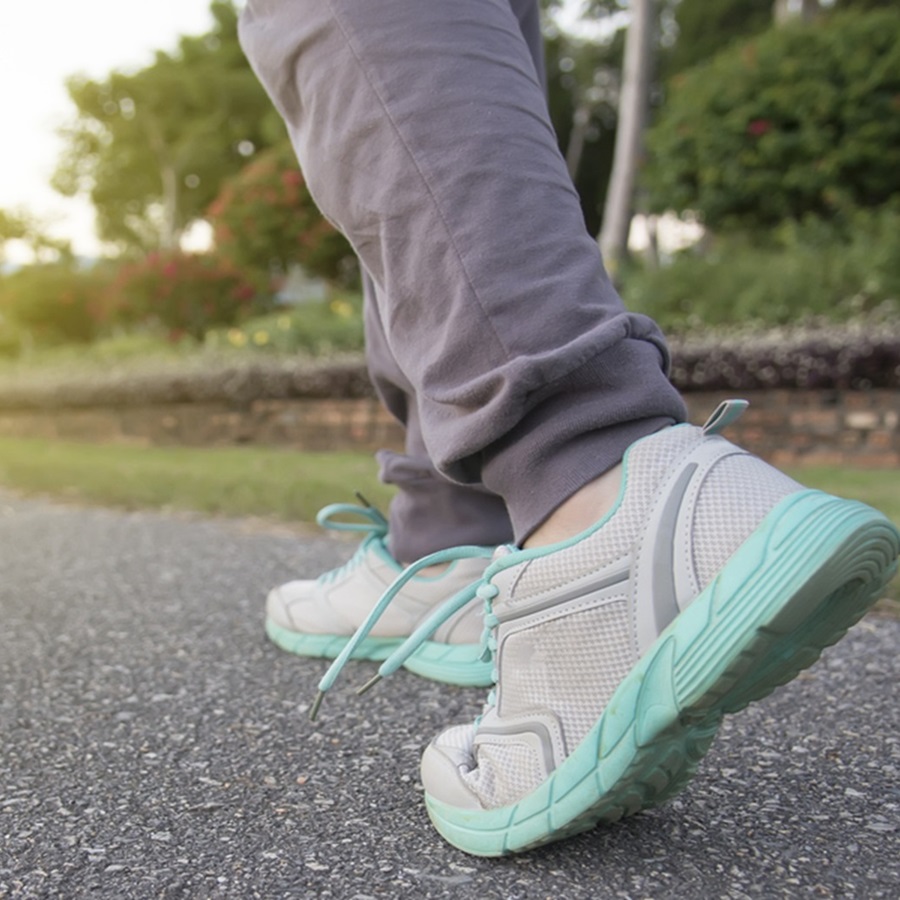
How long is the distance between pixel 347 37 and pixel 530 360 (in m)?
0.37

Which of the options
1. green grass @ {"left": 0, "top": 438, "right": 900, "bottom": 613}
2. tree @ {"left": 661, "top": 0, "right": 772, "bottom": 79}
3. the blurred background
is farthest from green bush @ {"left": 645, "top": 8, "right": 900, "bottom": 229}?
tree @ {"left": 661, "top": 0, "right": 772, "bottom": 79}

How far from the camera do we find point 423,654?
1.37m

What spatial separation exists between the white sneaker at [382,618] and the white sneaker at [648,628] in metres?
0.38

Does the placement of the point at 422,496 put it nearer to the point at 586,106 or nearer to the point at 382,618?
the point at 382,618

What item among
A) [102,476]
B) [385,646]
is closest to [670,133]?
[102,476]

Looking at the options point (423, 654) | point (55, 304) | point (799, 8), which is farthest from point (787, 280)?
point (55, 304)

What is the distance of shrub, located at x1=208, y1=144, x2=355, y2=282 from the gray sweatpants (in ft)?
28.9

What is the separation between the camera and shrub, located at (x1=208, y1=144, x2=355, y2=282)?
9.63 m

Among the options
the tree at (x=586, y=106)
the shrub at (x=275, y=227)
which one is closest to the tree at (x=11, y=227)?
the tree at (x=586, y=106)

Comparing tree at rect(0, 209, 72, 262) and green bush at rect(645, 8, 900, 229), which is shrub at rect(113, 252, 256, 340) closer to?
green bush at rect(645, 8, 900, 229)

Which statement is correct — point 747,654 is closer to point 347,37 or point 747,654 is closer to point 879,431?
point 347,37

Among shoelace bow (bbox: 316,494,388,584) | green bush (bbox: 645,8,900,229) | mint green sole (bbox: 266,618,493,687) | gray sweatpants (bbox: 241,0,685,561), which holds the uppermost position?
gray sweatpants (bbox: 241,0,685,561)

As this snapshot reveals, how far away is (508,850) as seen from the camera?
83 centimetres

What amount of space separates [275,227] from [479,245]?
9.30m
